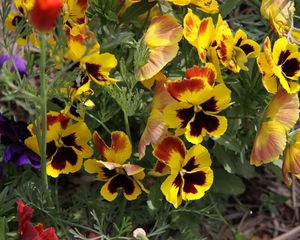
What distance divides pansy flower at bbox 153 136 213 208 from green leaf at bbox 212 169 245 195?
27 centimetres

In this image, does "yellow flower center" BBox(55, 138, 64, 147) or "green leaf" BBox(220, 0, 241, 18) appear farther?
"green leaf" BBox(220, 0, 241, 18)

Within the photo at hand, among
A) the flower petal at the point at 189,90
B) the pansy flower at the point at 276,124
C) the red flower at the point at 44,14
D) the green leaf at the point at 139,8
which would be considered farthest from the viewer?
the green leaf at the point at 139,8

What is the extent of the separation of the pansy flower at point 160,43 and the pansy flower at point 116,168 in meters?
0.14

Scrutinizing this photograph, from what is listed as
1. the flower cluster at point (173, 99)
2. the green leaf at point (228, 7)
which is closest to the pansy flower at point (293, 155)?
the flower cluster at point (173, 99)

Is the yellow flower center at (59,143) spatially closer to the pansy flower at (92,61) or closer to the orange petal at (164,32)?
the pansy flower at (92,61)

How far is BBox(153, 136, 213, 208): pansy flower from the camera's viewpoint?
1336mm

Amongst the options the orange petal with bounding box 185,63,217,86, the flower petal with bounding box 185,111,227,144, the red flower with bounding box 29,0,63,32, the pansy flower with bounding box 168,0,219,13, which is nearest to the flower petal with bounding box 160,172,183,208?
the flower petal with bounding box 185,111,227,144

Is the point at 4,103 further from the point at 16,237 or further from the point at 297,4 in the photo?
the point at 297,4

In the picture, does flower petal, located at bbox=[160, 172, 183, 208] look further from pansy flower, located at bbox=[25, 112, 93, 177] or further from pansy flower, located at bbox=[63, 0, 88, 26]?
pansy flower, located at bbox=[63, 0, 88, 26]

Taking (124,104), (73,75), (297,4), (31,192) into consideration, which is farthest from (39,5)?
(297,4)

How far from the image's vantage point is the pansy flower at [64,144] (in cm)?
140

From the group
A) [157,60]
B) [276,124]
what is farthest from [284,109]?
[157,60]

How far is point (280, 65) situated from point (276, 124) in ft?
0.39

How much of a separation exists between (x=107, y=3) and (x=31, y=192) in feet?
1.41
